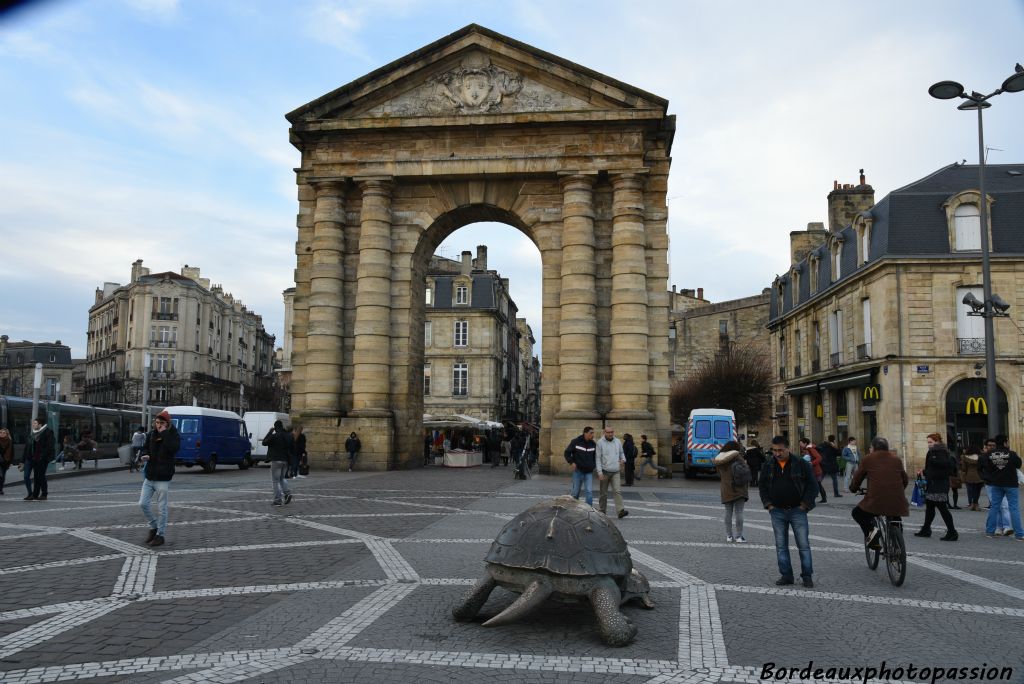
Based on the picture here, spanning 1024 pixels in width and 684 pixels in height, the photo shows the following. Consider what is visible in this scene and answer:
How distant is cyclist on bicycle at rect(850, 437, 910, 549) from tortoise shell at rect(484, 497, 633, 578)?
11.4ft

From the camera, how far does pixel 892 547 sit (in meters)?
8.10

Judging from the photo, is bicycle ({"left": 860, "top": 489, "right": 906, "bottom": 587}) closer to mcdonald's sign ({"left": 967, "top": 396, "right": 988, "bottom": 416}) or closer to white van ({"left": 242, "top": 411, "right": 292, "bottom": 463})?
mcdonald's sign ({"left": 967, "top": 396, "right": 988, "bottom": 416})

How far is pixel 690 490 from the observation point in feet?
69.8

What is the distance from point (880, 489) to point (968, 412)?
22319mm

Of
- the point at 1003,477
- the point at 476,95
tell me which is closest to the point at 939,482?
the point at 1003,477

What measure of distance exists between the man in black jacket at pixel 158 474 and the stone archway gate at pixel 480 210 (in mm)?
16022

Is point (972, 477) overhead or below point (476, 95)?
below

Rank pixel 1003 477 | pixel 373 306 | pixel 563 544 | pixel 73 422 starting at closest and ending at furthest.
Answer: pixel 563 544, pixel 1003 477, pixel 373 306, pixel 73 422

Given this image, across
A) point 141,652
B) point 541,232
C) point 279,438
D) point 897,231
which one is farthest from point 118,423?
point 141,652

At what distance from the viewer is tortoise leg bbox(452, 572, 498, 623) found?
6.21 metres

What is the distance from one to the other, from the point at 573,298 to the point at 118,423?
2938 cm

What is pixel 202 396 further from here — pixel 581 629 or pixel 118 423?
pixel 581 629

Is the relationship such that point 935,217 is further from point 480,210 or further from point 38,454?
point 38,454

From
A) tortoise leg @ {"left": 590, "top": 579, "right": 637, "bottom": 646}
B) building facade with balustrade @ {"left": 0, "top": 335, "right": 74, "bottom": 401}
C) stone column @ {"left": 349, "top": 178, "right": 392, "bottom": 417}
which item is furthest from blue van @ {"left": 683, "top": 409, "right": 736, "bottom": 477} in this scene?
building facade with balustrade @ {"left": 0, "top": 335, "right": 74, "bottom": 401}
